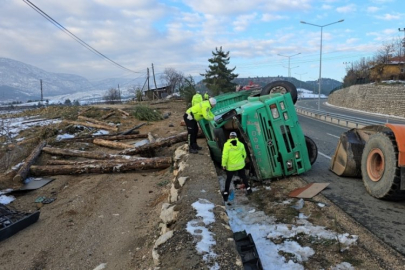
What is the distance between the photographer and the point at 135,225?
5.77 metres

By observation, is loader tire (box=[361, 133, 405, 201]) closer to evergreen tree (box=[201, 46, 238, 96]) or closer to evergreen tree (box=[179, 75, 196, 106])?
evergreen tree (box=[179, 75, 196, 106])

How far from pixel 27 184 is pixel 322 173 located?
7583 mm

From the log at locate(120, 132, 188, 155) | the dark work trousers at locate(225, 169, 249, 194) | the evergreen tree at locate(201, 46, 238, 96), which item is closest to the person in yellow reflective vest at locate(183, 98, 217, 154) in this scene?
the dark work trousers at locate(225, 169, 249, 194)

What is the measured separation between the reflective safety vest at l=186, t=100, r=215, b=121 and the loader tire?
3.33 metres

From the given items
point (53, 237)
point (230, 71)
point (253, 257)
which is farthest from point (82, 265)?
point (230, 71)

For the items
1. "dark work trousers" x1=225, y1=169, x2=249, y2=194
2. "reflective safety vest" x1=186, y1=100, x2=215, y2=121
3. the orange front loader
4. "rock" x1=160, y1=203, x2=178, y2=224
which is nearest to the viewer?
"rock" x1=160, y1=203, x2=178, y2=224

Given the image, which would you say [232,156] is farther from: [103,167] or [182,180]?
[103,167]

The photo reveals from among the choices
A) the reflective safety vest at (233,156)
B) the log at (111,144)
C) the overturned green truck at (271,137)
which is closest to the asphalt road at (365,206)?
the overturned green truck at (271,137)

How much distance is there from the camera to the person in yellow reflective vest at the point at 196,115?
7.27 meters

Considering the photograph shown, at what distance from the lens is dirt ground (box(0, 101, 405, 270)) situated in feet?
12.2

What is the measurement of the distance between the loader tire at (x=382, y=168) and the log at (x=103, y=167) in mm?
4972

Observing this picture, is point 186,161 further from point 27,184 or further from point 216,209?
point 27,184

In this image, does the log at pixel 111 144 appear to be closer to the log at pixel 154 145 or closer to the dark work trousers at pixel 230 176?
the log at pixel 154 145

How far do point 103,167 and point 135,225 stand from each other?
3530 mm
